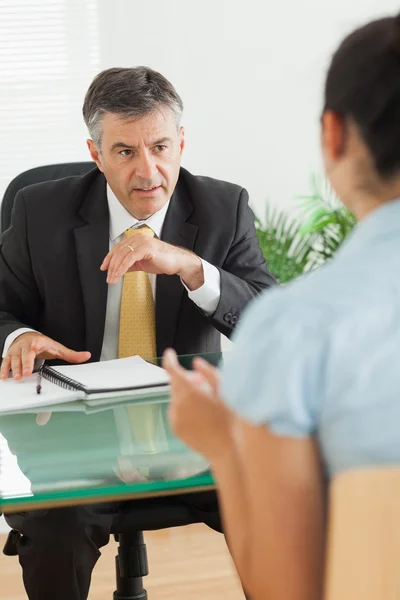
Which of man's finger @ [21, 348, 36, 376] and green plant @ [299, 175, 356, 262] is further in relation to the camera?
green plant @ [299, 175, 356, 262]

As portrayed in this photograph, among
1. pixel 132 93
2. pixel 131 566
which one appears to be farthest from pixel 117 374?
pixel 132 93

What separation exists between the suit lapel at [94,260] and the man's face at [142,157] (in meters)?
0.10

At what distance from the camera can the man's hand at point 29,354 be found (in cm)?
207

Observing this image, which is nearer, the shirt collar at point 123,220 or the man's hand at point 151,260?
the man's hand at point 151,260

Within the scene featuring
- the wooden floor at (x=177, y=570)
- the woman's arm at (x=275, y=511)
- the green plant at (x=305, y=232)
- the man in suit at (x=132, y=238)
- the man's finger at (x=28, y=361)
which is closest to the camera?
the woman's arm at (x=275, y=511)

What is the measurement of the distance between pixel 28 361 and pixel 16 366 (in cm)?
3

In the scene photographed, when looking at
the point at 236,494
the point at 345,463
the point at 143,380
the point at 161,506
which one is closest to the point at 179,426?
the point at 236,494

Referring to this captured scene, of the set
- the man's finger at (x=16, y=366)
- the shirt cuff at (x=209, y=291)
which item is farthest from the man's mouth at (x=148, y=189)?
the man's finger at (x=16, y=366)

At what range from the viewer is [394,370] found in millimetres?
842

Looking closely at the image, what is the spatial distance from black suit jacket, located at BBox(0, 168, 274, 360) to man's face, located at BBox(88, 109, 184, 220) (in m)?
0.10

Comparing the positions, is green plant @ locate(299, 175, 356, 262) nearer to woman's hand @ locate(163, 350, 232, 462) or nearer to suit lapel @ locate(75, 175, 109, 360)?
suit lapel @ locate(75, 175, 109, 360)

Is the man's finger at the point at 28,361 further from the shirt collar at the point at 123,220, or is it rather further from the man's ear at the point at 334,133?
the man's ear at the point at 334,133

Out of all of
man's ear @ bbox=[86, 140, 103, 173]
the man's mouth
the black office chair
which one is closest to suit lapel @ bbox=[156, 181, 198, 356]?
the man's mouth

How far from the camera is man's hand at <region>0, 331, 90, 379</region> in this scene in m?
2.07
